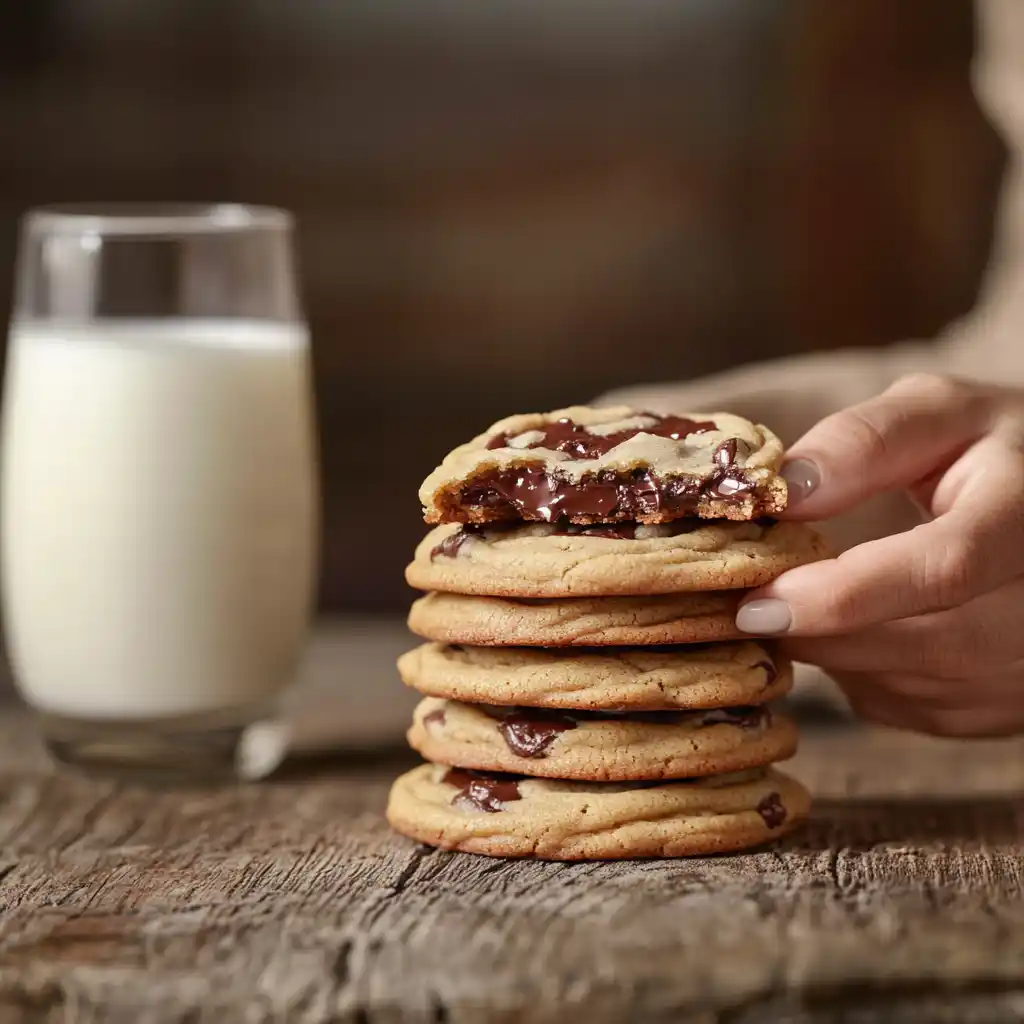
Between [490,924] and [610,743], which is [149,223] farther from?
[490,924]

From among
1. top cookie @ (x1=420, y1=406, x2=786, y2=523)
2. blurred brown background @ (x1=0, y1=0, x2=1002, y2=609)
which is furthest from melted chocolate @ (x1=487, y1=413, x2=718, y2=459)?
blurred brown background @ (x1=0, y1=0, x2=1002, y2=609)

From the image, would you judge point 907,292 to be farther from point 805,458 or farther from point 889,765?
point 805,458

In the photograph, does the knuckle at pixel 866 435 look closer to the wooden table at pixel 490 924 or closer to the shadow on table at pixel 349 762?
the wooden table at pixel 490 924

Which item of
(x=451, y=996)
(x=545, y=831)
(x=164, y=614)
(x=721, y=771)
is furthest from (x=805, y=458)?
(x=164, y=614)

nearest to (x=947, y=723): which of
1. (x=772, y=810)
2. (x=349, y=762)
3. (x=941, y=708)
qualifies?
(x=941, y=708)

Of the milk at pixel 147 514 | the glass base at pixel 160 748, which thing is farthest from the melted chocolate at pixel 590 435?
the glass base at pixel 160 748
